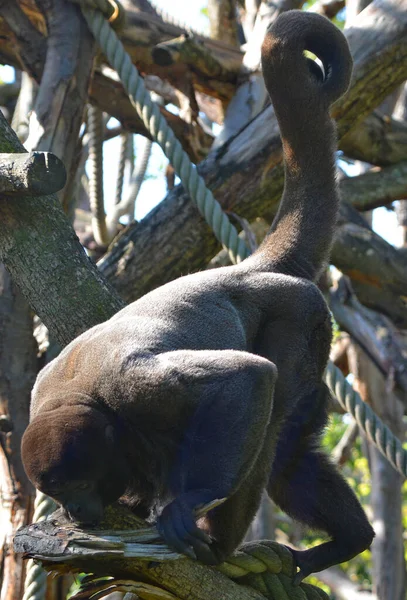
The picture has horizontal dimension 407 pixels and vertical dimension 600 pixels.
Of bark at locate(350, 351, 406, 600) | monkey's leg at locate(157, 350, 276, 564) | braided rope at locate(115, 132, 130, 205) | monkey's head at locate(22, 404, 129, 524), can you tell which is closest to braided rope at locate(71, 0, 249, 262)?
monkey's leg at locate(157, 350, 276, 564)

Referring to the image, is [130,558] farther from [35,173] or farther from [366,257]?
[366,257]

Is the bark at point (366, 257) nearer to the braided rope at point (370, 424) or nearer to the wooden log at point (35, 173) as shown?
the braided rope at point (370, 424)

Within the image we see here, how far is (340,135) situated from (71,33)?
6.48 ft

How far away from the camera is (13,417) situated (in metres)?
4.88

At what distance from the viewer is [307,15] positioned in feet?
12.7

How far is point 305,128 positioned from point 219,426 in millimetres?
1675

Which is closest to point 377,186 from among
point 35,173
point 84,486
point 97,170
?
point 97,170

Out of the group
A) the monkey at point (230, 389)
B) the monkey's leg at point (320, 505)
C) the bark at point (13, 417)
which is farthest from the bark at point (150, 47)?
the monkey's leg at point (320, 505)

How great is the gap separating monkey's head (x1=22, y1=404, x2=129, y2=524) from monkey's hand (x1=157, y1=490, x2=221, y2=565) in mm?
316

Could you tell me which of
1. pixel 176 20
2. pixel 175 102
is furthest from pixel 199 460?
pixel 175 102

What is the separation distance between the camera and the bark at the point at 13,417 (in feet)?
15.4

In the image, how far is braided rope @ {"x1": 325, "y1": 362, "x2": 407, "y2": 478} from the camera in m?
4.39

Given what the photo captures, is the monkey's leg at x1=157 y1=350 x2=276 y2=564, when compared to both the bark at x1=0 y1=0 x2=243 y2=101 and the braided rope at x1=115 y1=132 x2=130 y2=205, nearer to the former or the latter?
the bark at x1=0 y1=0 x2=243 y2=101

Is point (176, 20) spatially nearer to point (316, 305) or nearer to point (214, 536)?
point (316, 305)
